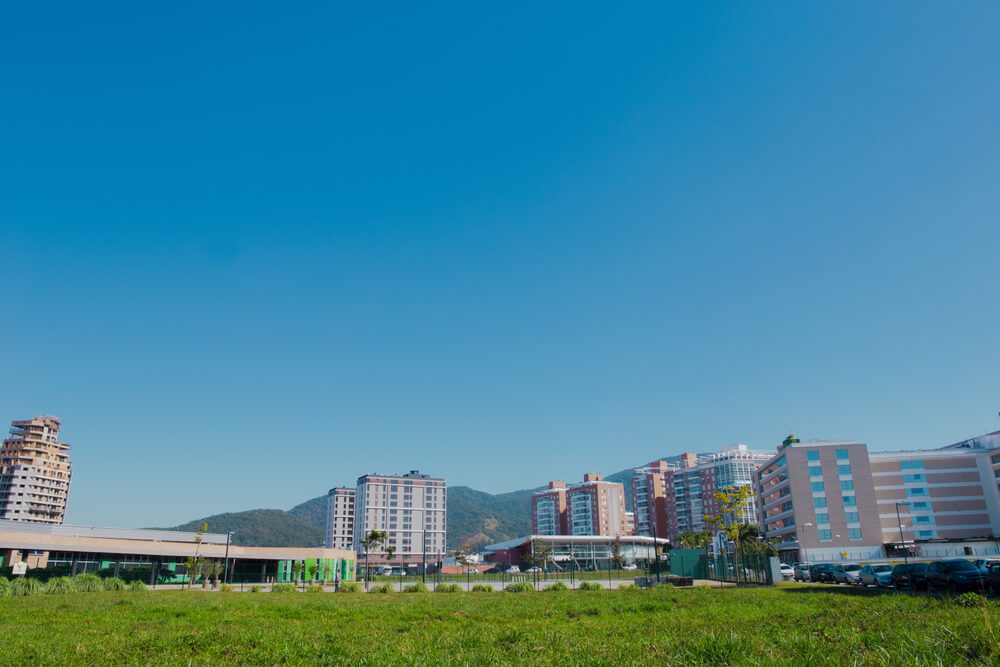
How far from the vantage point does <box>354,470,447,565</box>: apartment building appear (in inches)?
7303

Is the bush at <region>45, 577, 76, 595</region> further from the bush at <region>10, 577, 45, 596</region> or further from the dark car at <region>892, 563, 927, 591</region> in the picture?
the dark car at <region>892, 563, 927, 591</region>

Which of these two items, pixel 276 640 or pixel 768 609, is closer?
pixel 276 640

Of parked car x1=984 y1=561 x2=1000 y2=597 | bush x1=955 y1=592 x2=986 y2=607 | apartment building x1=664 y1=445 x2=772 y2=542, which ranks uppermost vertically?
apartment building x1=664 y1=445 x2=772 y2=542

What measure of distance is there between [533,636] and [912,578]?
28.0 metres

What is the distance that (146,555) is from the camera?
221 ft

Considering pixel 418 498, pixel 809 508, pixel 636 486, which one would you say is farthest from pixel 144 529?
pixel 636 486

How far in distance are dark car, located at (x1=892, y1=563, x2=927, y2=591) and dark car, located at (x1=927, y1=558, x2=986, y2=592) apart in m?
0.92

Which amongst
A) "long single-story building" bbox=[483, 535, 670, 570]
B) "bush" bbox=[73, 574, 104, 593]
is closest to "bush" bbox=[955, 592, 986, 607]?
"bush" bbox=[73, 574, 104, 593]

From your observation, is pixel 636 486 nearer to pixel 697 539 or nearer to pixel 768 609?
pixel 697 539

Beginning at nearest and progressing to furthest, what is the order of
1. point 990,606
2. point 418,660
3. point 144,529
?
point 418,660 < point 990,606 < point 144,529

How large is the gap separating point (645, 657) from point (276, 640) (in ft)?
25.0

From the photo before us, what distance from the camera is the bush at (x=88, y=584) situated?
153 feet

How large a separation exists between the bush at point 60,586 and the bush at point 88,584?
2.54ft

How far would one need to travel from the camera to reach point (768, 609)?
58.5ft
